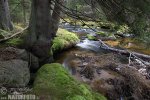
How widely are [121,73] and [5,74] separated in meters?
4.97

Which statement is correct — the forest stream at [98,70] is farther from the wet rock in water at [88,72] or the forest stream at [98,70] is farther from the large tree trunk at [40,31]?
the large tree trunk at [40,31]

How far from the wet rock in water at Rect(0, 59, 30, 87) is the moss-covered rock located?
0.38 meters

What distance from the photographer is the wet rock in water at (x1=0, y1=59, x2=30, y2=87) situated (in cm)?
585

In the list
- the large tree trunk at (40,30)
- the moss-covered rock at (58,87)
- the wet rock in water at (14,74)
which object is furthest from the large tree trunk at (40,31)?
the wet rock in water at (14,74)

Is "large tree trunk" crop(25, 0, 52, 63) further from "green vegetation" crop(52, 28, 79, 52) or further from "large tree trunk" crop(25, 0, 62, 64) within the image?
"green vegetation" crop(52, 28, 79, 52)

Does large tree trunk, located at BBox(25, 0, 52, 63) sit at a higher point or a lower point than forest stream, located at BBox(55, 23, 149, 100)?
higher

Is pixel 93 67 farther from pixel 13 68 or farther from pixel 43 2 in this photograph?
pixel 13 68

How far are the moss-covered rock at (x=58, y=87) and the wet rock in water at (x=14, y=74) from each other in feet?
1.24

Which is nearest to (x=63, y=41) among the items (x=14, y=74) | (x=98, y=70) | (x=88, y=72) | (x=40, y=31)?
(x=98, y=70)

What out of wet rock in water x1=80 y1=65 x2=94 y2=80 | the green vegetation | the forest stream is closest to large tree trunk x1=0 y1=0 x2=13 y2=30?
the green vegetation

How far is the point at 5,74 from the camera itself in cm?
595

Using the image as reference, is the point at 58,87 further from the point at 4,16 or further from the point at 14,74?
the point at 4,16

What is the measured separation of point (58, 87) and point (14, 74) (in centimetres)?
123

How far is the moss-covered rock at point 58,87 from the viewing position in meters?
5.61
